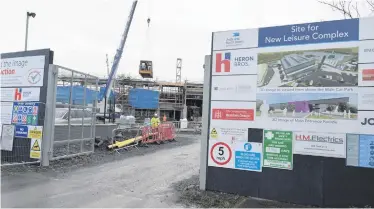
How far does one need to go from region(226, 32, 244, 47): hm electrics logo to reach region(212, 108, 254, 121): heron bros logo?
144 centimetres

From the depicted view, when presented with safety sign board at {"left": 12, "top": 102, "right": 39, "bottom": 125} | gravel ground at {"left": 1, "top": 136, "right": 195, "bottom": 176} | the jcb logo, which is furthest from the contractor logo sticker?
the jcb logo

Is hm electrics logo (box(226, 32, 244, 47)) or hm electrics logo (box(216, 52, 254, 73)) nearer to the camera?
hm electrics logo (box(216, 52, 254, 73))

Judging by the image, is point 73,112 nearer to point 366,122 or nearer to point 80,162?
point 80,162

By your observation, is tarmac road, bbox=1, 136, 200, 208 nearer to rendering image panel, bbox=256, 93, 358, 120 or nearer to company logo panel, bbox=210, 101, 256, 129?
company logo panel, bbox=210, 101, 256, 129

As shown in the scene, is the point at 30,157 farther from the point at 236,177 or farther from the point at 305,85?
the point at 305,85

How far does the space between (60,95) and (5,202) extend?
5.88 m

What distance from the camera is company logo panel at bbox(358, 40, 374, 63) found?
6.75 meters

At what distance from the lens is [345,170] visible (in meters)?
6.89

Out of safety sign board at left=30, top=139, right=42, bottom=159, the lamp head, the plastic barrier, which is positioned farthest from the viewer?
the lamp head

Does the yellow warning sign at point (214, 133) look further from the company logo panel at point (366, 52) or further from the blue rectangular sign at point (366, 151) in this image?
the company logo panel at point (366, 52)

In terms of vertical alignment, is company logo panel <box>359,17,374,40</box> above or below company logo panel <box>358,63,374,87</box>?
above

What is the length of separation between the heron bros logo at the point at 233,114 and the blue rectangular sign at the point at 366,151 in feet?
7.02

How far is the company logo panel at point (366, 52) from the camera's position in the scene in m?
6.75

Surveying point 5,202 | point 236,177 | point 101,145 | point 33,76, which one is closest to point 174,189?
point 236,177
